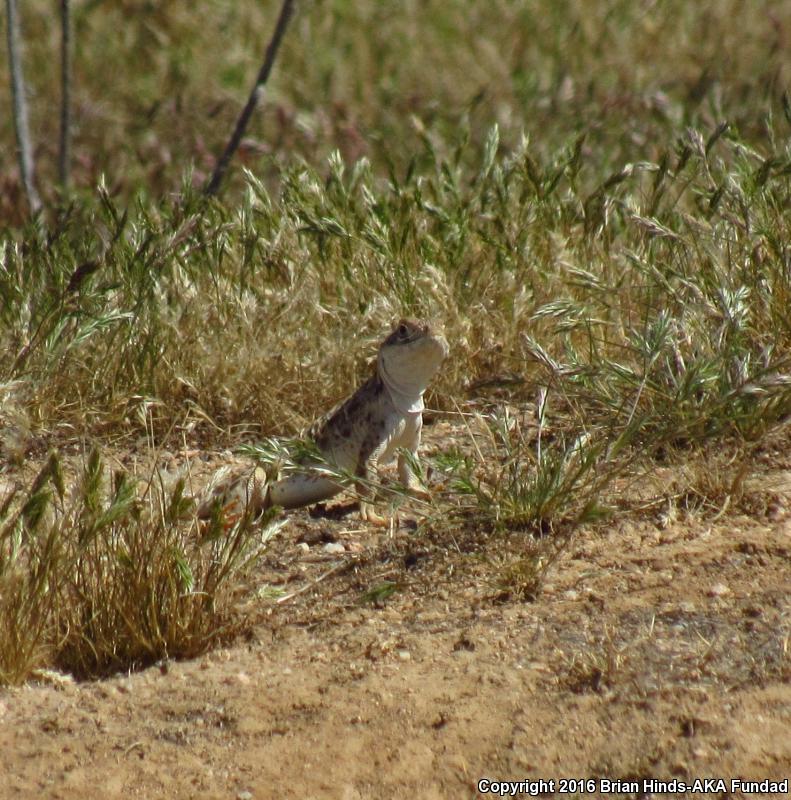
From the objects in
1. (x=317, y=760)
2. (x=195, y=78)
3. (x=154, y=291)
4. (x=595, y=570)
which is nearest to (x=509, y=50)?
(x=195, y=78)

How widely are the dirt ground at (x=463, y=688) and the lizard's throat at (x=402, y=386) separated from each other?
86 cm

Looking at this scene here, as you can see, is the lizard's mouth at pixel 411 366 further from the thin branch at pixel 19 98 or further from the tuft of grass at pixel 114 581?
the thin branch at pixel 19 98

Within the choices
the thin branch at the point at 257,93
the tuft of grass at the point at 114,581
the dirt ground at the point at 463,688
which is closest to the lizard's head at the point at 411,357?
the dirt ground at the point at 463,688

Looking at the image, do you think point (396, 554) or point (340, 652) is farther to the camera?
point (396, 554)

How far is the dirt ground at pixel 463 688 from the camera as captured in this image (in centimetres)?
375

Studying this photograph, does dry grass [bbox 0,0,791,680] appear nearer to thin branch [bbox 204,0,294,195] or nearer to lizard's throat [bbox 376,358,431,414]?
lizard's throat [bbox 376,358,431,414]

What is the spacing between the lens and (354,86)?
35.0 feet

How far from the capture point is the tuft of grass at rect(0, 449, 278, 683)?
4.07 m

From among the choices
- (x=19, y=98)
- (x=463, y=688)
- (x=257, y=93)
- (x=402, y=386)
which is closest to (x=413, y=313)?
(x=402, y=386)

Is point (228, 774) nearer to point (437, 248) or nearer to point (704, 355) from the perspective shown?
point (704, 355)

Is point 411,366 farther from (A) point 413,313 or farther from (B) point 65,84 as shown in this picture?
(B) point 65,84

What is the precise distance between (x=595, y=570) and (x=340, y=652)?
839 mm

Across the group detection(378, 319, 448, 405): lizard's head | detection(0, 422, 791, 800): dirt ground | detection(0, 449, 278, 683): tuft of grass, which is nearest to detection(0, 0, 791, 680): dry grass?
detection(0, 449, 278, 683): tuft of grass

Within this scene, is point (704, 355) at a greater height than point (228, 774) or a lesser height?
greater
